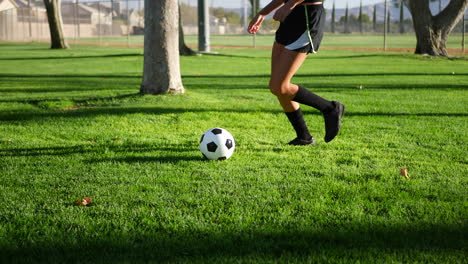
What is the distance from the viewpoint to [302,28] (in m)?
4.55

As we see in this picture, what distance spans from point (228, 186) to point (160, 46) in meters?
5.07

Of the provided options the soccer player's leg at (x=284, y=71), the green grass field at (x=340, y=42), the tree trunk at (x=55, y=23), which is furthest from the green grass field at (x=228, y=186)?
the green grass field at (x=340, y=42)

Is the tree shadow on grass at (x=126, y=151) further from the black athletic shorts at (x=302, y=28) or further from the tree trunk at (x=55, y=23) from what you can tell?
the tree trunk at (x=55, y=23)

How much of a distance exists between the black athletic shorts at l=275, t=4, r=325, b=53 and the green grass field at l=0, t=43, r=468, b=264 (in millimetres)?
1115

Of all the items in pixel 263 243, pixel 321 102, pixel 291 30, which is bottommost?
pixel 263 243

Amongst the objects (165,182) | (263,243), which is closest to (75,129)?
(165,182)

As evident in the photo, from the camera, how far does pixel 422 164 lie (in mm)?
4453

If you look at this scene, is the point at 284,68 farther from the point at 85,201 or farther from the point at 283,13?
the point at 85,201

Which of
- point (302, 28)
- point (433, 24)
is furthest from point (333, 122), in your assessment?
point (433, 24)

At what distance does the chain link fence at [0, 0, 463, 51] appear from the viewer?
45.4 m

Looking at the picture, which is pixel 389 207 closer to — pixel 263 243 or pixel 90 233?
pixel 263 243

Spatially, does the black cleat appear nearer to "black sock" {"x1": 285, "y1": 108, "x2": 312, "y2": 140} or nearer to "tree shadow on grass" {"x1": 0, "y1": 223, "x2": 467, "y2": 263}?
"black sock" {"x1": 285, "y1": 108, "x2": 312, "y2": 140}

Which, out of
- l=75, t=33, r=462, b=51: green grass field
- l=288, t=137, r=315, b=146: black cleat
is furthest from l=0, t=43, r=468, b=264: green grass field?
l=75, t=33, r=462, b=51: green grass field

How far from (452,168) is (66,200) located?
11.1 ft
